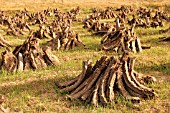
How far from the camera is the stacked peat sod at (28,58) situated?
15.5 metres

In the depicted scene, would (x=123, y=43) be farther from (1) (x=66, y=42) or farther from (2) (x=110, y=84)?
(2) (x=110, y=84)

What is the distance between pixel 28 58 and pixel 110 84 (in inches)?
239

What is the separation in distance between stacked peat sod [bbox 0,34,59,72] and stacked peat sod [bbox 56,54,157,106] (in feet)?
14.0

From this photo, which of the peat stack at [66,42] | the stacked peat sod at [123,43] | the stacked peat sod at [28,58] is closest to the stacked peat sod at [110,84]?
the stacked peat sod at [28,58]

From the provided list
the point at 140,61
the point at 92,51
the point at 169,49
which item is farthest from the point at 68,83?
the point at 169,49

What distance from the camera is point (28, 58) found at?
16141 mm

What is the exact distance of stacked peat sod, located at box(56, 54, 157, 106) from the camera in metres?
11.2

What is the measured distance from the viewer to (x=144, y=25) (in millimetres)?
32094

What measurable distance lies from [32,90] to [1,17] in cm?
2807

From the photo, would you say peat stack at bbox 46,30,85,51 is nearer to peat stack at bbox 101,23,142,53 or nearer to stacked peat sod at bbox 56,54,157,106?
peat stack at bbox 101,23,142,53

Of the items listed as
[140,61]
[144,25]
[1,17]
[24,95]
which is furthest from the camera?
[1,17]

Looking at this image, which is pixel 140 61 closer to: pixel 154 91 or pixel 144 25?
pixel 154 91

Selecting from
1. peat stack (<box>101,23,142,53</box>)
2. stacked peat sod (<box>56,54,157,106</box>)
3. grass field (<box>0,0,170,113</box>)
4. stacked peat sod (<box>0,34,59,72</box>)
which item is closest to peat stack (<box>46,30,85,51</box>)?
grass field (<box>0,0,170,113</box>)

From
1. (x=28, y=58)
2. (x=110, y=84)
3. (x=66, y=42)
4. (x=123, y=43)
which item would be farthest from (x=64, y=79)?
(x=66, y=42)
